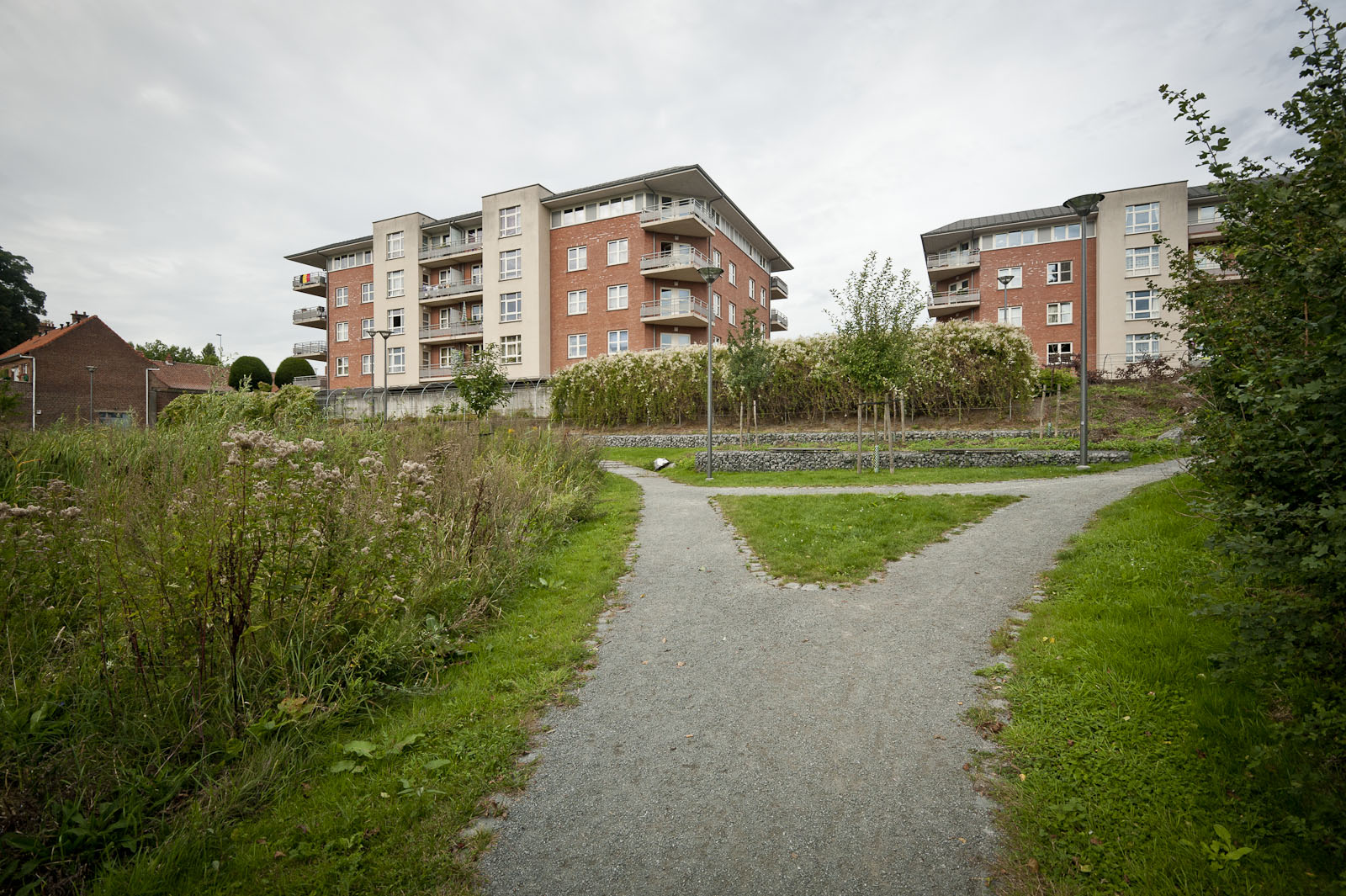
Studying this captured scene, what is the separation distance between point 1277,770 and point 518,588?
19.2 feet

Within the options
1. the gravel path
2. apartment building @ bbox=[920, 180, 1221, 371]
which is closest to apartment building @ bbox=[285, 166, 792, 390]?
apartment building @ bbox=[920, 180, 1221, 371]

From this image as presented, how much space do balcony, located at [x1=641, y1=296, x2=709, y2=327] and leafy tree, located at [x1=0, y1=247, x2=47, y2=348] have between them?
46420mm

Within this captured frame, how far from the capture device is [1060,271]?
41344mm

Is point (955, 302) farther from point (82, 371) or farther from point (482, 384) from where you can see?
point (82, 371)

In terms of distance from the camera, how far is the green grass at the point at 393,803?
251 centimetres

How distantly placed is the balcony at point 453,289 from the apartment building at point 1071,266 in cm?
3329

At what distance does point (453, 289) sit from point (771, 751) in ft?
150

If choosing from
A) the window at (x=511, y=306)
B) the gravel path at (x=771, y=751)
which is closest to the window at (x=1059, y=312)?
the window at (x=511, y=306)

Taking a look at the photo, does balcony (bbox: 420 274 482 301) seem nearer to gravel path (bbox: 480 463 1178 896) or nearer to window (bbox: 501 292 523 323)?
window (bbox: 501 292 523 323)

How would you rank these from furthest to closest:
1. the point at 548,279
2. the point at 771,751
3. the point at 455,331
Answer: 1. the point at 455,331
2. the point at 548,279
3. the point at 771,751

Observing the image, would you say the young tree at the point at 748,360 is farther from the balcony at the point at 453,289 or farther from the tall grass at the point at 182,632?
the balcony at the point at 453,289

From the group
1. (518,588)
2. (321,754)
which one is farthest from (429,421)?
(321,754)

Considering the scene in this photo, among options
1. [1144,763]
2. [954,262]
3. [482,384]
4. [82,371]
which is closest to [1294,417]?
[1144,763]

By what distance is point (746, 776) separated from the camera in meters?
3.15
